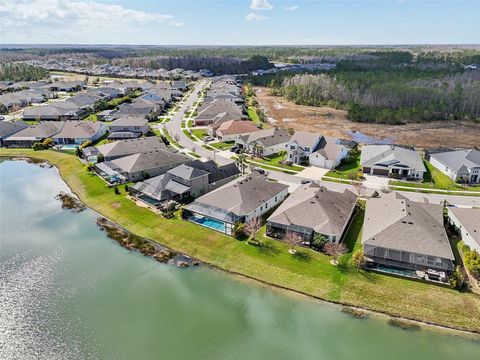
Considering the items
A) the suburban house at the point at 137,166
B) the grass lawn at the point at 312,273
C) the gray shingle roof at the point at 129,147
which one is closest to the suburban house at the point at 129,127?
the gray shingle roof at the point at 129,147

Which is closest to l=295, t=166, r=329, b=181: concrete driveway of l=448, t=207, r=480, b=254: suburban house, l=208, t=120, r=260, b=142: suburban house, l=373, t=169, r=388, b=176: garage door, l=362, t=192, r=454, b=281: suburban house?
l=373, t=169, r=388, b=176: garage door

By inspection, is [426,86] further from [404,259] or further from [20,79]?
[20,79]

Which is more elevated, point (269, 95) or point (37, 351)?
point (269, 95)

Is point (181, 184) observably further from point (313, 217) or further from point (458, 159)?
point (458, 159)

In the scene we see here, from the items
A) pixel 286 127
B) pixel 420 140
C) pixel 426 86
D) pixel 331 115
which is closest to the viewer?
pixel 420 140

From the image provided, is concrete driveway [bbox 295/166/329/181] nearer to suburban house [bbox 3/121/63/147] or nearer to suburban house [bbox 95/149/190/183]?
suburban house [bbox 95/149/190/183]

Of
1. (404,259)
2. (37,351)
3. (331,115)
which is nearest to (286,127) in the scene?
(331,115)
